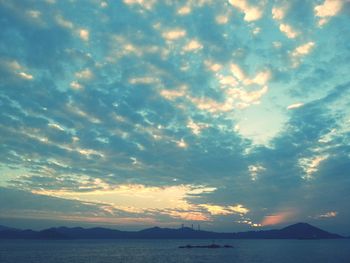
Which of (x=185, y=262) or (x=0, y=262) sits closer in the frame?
(x=0, y=262)

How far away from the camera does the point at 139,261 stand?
138 m

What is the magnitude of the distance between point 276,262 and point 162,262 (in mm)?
46647

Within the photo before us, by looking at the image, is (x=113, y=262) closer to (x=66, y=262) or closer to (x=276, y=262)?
(x=66, y=262)

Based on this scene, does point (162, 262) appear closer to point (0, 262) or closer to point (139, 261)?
point (139, 261)

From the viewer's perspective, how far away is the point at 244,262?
133 meters

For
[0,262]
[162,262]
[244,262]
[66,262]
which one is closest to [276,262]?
[244,262]

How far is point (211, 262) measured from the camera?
134375 millimetres

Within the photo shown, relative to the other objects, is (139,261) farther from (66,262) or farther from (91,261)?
(66,262)

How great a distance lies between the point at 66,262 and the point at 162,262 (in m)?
38.8

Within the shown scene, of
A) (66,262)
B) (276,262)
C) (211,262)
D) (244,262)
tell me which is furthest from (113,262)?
(276,262)

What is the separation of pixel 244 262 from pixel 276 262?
504 inches

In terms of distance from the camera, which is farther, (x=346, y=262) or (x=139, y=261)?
(x=139, y=261)

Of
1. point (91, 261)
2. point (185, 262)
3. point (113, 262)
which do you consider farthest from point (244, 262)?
point (91, 261)

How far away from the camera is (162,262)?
13275 cm
